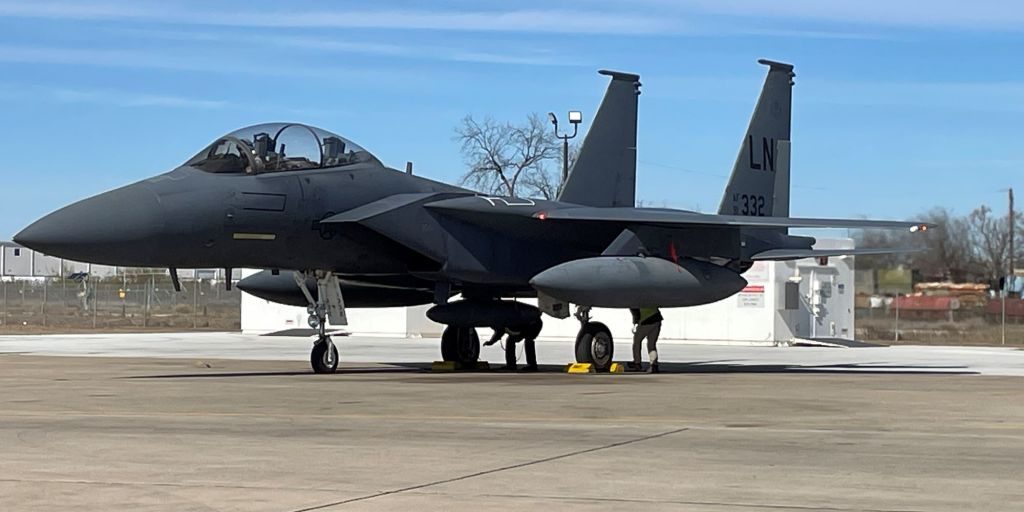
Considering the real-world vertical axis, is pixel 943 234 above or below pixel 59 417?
above

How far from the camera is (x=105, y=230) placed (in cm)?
1623

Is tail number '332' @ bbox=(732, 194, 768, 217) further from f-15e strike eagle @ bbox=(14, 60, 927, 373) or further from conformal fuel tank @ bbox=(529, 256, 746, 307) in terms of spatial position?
conformal fuel tank @ bbox=(529, 256, 746, 307)

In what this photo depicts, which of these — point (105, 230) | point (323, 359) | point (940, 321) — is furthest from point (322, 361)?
point (940, 321)

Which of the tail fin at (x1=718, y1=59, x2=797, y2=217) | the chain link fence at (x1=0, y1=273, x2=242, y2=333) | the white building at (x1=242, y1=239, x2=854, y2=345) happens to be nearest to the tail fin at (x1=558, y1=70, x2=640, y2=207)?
the tail fin at (x1=718, y1=59, x2=797, y2=217)

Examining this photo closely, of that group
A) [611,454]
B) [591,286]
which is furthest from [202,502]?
[591,286]

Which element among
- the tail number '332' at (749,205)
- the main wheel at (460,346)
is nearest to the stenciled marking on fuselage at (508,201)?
the main wheel at (460,346)

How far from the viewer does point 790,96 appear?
25328mm

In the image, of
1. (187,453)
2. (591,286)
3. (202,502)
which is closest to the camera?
(202,502)

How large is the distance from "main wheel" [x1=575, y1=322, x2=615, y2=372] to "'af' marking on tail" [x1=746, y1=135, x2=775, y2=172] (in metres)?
5.33

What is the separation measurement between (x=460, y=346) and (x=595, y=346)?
228cm

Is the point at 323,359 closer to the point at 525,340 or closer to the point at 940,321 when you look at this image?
the point at 525,340

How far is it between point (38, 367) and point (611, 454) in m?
13.8

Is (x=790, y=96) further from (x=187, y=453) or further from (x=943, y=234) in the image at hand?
(x=943, y=234)

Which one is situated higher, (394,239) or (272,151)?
(272,151)
